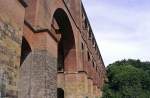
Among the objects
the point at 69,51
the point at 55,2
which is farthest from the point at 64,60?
the point at 55,2

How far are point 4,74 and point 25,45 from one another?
4.04 metres

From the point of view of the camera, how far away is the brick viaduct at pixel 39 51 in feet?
21.6

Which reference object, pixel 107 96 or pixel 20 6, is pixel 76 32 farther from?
pixel 107 96

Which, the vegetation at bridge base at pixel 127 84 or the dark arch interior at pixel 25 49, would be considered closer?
the dark arch interior at pixel 25 49

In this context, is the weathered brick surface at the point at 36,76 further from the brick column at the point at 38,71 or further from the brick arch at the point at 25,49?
the brick arch at the point at 25,49

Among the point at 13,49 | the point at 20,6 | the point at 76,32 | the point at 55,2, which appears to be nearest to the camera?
the point at 13,49

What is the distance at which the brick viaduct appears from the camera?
6586mm

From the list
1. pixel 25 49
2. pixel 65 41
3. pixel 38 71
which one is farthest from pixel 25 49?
pixel 65 41

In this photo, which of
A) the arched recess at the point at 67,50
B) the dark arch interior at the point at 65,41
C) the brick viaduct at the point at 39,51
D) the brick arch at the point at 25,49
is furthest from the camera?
the arched recess at the point at 67,50

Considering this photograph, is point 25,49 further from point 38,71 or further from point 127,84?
point 127,84

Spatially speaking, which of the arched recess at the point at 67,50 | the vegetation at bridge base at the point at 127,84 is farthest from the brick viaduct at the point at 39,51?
the vegetation at bridge base at the point at 127,84

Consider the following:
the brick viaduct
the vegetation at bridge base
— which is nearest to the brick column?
the brick viaduct

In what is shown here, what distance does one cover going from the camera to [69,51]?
654 inches

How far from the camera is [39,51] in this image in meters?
10.2
